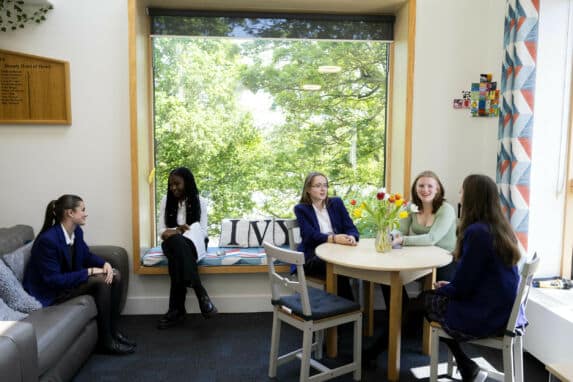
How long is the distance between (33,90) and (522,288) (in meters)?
3.54

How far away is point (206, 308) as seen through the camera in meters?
3.60

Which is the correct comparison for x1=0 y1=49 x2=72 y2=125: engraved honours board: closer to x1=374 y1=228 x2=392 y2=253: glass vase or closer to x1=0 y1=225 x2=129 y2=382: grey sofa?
x1=0 y1=225 x2=129 y2=382: grey sofa

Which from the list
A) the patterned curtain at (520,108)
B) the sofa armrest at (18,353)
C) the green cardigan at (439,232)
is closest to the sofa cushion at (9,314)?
the sofa armrest at (18,353)

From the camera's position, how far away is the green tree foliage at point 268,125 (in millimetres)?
4207

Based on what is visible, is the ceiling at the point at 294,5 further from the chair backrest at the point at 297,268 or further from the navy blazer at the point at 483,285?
the navy blazer at the point at 483,285

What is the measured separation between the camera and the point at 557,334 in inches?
113

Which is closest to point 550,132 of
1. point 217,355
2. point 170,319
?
point 217,355

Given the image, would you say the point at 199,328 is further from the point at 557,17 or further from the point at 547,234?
the point at 557,17

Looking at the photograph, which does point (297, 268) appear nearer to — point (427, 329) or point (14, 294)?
point (427, 329)

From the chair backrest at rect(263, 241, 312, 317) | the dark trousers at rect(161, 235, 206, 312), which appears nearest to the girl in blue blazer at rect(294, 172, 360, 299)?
the chair backrest at rect(263, 241, 312, 317)

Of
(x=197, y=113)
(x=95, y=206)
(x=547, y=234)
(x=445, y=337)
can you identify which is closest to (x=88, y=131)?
(x=95, y=206)

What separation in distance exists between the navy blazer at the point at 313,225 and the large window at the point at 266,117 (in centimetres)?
73

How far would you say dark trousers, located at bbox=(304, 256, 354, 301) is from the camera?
3.32 meters

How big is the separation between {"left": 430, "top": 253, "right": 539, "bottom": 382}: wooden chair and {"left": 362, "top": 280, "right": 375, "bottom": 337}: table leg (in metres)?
0.99
